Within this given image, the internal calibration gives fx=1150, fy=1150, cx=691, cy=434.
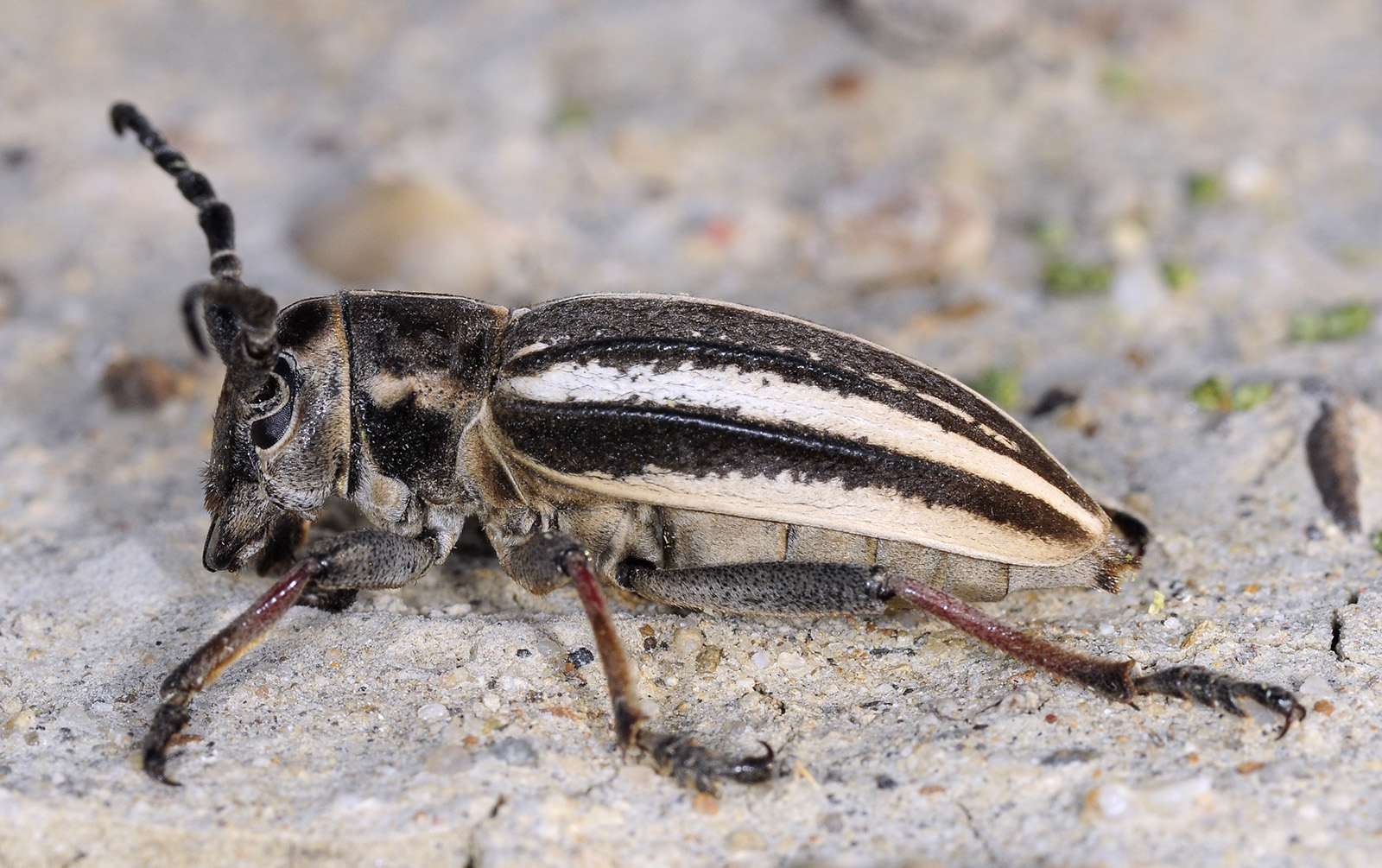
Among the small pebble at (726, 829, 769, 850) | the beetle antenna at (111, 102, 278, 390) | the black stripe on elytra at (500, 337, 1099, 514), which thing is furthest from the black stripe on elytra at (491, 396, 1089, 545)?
the small pebble at (726, 829, 769, 850)

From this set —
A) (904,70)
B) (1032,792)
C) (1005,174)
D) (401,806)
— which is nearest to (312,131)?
(904,70)

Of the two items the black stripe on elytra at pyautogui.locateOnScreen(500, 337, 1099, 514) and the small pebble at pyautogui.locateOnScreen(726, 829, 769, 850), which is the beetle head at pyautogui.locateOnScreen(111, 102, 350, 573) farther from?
the small pebble at pyautogui.locateOnScreen(726, 829, 769, 850)

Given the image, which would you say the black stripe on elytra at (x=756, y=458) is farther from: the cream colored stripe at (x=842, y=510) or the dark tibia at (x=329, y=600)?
the dark tibia at (x=329, y=600)

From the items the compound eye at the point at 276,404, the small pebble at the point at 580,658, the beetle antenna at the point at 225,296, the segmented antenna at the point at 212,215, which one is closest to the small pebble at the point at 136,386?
the beetle antenna at the point at 225,296

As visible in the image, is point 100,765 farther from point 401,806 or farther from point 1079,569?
point 1079,569

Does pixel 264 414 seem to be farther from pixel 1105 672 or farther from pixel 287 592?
pixel 1105 672

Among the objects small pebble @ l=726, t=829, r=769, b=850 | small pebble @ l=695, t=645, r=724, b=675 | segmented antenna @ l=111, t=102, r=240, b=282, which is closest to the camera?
small pebble @ l=726, t=829, r=769, b=850

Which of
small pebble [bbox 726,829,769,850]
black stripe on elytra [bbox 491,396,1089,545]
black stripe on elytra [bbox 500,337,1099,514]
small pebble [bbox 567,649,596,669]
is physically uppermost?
black stripe on elytra [bbox 500,337,1099,514]
